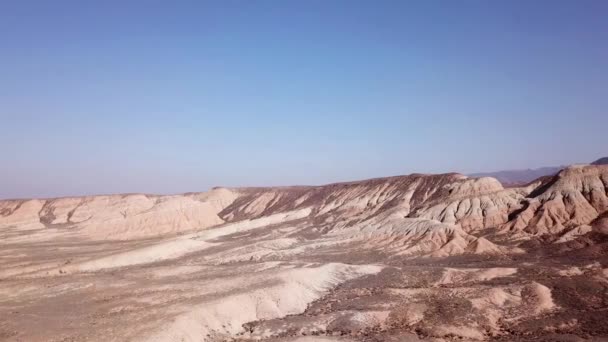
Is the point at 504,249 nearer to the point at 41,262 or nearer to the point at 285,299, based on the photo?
the point at 285,299

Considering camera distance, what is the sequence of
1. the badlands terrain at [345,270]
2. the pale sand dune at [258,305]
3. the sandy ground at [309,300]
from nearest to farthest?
the pale sand dune at [258,305]
the sandy ground at [309,300]
the badlands terrain at [345,270]

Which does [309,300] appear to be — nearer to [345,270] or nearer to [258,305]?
[258,305]

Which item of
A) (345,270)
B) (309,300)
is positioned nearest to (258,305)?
(309,300)

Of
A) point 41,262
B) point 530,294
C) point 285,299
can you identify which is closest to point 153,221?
point 41,262

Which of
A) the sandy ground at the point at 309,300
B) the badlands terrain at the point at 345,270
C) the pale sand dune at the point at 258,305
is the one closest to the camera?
the pale sand dune at the point at 258,305

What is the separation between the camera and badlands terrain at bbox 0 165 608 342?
103 ft

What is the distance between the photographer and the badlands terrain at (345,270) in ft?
103

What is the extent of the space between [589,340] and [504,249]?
30.3 metres

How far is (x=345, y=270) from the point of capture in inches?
1880

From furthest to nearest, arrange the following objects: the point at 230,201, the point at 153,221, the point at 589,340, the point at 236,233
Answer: the point at 230,201, the point at 153,221, the point at 236,233, the point at 589,340

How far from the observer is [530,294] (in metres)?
36.8

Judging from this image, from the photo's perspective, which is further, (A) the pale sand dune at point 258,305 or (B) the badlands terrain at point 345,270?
(B) the badlands terrain at point 345,270

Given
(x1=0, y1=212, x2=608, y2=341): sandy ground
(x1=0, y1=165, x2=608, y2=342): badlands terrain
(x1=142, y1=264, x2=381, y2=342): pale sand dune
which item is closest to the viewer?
(x1=142, y1=264, x2=381, y2=342): pale sand dune

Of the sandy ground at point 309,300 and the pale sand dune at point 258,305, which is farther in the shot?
the sandy ground at point 309,300
